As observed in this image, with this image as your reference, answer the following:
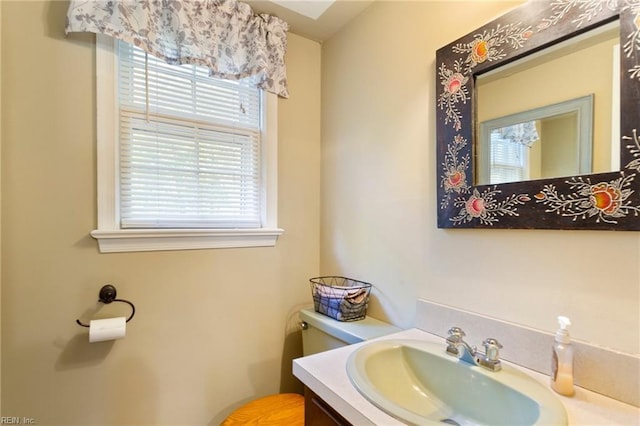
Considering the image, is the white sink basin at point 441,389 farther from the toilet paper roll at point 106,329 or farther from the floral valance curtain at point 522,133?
the toilet paper roll at point 106,329

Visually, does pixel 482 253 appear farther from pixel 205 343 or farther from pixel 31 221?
pixel 31 221

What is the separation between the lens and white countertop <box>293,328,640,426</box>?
2.40 ft

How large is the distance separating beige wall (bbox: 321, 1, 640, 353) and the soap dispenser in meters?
0.08

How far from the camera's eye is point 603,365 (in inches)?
32.2

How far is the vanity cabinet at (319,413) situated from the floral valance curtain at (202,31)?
1.44 meters

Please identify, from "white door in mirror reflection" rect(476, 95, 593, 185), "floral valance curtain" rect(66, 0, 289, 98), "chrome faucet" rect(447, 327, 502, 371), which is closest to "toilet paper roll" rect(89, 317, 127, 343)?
"floral valance curtain" rect(66, 0, 289, 98)

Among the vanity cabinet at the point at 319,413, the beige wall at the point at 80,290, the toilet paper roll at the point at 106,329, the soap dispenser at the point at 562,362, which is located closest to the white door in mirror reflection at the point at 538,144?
the soap dispenser at the point at 562,362

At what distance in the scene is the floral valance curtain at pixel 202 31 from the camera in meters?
1.27

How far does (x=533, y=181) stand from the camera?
0.95 m

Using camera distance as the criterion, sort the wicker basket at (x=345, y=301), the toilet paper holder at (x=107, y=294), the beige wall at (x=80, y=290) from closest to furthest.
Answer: the beige wall at (x=80, y=290)
the toilet paper holder at (x=107, y=294)
the wicker basket at (x=345, y=301)

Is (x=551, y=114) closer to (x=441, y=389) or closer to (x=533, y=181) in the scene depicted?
(x=533, y=181)

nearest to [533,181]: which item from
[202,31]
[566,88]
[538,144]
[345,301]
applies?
[538,144]

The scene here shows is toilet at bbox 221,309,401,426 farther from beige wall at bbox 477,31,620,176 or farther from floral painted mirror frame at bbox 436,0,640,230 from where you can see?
beige wall at bbox 477,31,620,176

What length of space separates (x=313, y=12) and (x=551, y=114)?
1.25m
